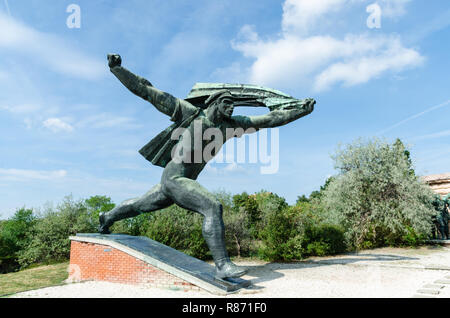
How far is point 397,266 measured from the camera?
714 centimetres

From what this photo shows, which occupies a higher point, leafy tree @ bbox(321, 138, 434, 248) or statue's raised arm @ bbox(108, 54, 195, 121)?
statue's raised arm @ bbox(108, 54, 195, 121)

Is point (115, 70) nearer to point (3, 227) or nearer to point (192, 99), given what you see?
point (192, 99)

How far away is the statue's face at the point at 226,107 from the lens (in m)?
5.54

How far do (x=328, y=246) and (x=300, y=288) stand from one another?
5670 mm

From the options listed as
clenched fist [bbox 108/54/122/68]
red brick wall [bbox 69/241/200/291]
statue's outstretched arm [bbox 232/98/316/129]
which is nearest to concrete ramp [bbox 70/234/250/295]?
red brick wall [bbox 69/241/200/291]

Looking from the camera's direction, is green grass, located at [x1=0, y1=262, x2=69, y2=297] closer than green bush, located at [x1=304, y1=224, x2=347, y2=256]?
Yes

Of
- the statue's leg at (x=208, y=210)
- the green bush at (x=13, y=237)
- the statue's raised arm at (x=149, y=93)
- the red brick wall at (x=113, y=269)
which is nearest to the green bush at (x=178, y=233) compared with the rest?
the red brick wall at (x=113, y=269)

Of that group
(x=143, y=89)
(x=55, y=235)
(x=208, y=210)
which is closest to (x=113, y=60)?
(x=143, y=89)

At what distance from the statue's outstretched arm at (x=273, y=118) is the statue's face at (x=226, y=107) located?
0.27m

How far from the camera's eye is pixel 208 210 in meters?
5.04

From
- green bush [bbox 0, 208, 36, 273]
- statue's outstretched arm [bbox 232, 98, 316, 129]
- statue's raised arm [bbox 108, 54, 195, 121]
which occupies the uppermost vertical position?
statue's raised arm [bbox 108, 54, 195, 121]

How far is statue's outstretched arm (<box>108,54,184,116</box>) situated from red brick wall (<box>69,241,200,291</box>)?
285cm

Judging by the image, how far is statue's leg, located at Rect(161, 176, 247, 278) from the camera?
4.82 meters

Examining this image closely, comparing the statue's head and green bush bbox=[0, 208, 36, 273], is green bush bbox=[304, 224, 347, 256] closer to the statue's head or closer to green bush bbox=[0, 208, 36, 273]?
the statue's head
